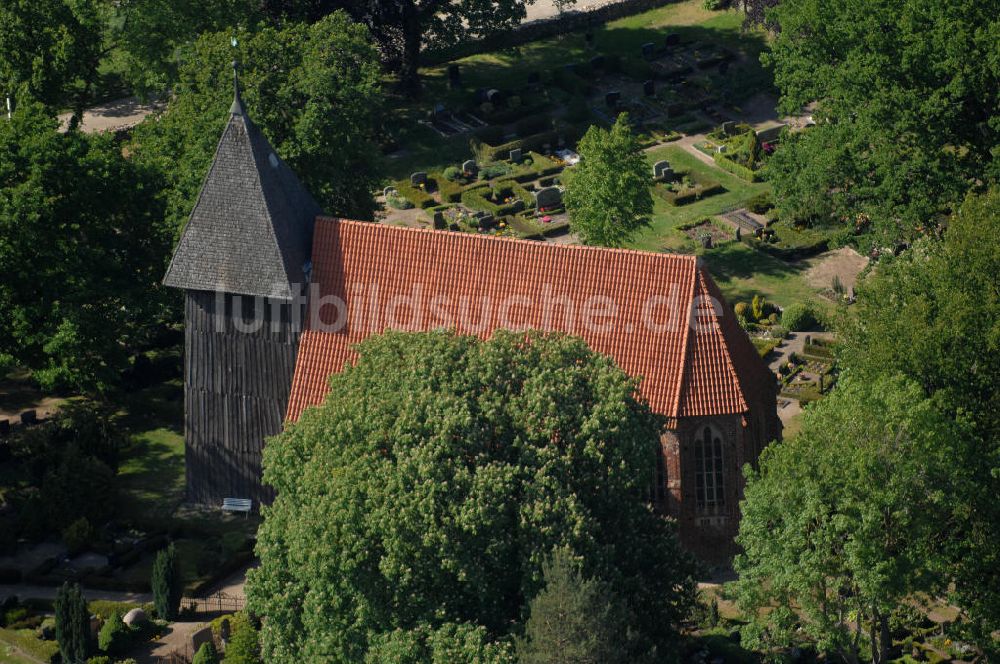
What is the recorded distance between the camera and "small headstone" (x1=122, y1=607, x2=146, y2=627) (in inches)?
2596

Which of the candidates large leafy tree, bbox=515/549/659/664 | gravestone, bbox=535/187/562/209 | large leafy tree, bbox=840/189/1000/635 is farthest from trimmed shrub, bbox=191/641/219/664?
gravestone, bbox=535/187/562/209

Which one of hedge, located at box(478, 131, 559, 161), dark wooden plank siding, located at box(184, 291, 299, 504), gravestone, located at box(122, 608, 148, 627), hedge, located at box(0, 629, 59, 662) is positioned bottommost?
hedge, located at box(0, 629, 59, 662)

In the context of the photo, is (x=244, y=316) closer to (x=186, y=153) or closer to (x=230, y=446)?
(x=230, y=446)

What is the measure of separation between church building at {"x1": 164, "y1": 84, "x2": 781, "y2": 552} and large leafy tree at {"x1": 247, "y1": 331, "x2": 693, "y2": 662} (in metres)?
7.66

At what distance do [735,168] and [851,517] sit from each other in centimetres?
4849

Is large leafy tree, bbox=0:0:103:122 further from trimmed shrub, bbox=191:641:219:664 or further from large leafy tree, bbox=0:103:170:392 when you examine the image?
trimmed shrub, bbox=191:641:219:664

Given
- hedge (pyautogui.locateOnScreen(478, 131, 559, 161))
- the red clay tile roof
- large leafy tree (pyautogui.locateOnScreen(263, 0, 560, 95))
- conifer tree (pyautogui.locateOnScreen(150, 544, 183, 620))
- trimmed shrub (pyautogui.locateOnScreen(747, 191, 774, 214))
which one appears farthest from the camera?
large leafy tree (pyautogui.locateOnScreen(263, 0, 560, 95))

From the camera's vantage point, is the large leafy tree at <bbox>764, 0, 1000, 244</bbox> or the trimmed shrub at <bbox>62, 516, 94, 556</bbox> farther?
the large leafy tree at <bbox>764, 0, 1000, 244</bbox>

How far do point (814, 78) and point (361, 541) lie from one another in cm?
4199

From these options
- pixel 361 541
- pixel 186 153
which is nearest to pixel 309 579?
pixel 361 541

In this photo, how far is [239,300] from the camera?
70188 mm

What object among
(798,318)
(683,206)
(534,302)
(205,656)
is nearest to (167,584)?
(205,656)

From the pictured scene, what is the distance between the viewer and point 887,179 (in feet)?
266

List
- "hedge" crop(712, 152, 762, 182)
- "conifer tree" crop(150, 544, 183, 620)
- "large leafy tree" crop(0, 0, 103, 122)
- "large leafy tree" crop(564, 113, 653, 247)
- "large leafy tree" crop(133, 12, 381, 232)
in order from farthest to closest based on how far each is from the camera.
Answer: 1. "hedge" crop(712, 152, 762, 182)
2. "large leafy tree" crop(0, 0, 103, 122)
3. "large leafy tree" crop(564, 113, 653, 247)
4. "large leafy tree" crop(133, 12, 381, 232)
5. "conifer tree" crop(150, 544, 183, 620)
